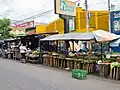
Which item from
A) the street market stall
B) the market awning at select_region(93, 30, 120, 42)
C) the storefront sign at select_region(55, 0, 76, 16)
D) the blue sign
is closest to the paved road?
Answer: the street market stall

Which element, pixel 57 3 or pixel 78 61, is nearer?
pixel 78 61

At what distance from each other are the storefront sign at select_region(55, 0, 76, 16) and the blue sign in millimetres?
7098

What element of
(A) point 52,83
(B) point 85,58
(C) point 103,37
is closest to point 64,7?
(B) point 85,58

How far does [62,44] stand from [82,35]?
23.6 ft

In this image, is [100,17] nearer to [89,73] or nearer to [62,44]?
[62,44]

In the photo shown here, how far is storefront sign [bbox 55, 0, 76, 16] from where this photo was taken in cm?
2426

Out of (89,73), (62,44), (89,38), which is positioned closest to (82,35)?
(89,38)

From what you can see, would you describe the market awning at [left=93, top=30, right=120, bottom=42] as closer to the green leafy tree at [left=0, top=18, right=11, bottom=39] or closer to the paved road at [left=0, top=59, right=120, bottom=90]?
the paved road at [left=0, top=59, right=120, bottom=90]

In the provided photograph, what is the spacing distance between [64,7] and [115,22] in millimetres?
9100

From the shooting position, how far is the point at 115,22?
105ft

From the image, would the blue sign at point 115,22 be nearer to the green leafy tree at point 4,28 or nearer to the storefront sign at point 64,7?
the storefront sign at point 64,7

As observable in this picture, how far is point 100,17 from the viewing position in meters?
34.7

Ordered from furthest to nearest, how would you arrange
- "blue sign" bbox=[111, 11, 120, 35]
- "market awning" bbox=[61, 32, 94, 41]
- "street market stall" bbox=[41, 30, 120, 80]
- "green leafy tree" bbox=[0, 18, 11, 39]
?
"green leafy tree" bbox=[0, 18, 11, 39]
"blue sign" bbox=[111, 11, 120, 35]
"market awning" bbox=[61, 32, 94, 41]
"street market stall" bbox=[41, 30, 120, 80]

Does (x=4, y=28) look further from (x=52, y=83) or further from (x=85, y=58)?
(x=52, y=83)
